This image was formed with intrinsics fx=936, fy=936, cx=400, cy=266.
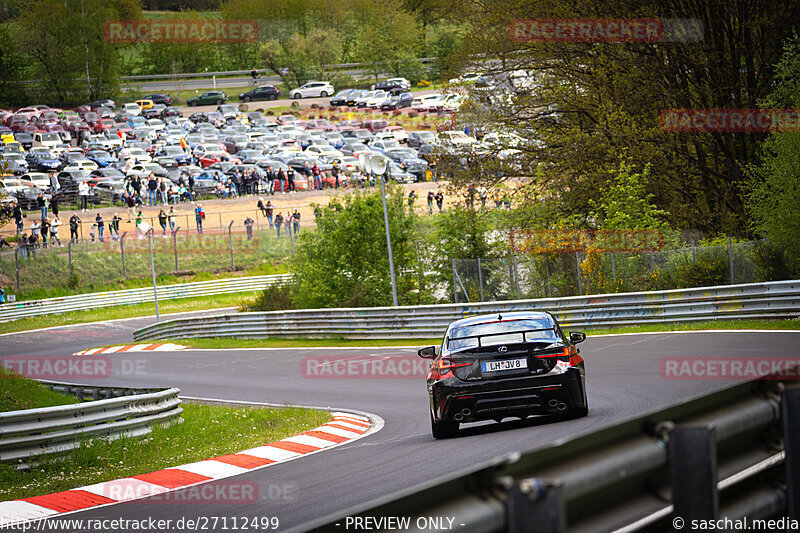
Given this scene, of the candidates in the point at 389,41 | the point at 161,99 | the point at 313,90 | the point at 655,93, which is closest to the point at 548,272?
the point at 655,93

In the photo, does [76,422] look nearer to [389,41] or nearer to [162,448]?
[162,448]

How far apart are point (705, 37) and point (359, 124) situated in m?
64.0

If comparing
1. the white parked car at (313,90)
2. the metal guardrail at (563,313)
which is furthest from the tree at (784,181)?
the white parked car at (313,90)

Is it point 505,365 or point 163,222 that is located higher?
point 163,222

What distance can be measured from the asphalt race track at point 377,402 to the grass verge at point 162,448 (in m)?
1.53

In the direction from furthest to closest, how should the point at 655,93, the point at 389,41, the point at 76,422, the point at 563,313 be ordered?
the point at 389,41 → the point at 655,93 → the point at 563,313 → the point at 76,422

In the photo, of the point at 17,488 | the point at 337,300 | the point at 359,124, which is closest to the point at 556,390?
the point at 17,488

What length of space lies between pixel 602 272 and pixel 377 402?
11794 millimetres

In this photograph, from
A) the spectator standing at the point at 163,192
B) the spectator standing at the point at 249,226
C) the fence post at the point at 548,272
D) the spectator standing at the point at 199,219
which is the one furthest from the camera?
the spectator standing at the point at 163,192

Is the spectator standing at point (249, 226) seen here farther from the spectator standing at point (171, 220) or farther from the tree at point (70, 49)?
the tree at point (70, 49)

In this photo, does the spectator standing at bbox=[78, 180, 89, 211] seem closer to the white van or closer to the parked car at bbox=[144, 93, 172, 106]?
the white van

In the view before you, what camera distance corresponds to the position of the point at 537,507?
8.79 feet

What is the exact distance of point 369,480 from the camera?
8.90m

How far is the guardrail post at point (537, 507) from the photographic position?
266 centimetres
